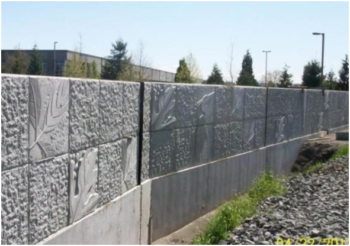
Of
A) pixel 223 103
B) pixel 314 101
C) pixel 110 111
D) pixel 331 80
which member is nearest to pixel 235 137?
pixel 223 103

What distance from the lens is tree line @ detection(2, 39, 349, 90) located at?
35.4 meters

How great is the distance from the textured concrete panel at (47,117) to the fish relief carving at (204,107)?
5.87 m

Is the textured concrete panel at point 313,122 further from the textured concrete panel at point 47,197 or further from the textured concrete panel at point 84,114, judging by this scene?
the textured concrete panel at point 47,197

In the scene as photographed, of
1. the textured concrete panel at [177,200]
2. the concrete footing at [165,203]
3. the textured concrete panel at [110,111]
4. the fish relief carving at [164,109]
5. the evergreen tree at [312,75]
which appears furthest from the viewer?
the evergreen tree at [312,75]

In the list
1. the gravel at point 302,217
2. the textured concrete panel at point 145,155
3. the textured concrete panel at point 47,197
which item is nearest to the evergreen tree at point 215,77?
the gravel at point 302,217

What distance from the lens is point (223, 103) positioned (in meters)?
13.5


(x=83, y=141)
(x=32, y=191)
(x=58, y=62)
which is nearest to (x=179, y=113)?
(x=83, y=141)

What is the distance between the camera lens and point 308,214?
9.99 m

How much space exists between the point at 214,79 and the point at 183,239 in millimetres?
35907

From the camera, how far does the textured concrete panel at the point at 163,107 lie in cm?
975

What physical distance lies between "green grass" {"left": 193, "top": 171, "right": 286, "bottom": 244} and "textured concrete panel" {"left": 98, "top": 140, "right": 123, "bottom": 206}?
1852 mm

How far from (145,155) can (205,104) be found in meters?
3.11

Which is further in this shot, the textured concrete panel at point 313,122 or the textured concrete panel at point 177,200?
the textured concrete panel at point 313,122

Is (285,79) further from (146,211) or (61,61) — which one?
(146,211)
